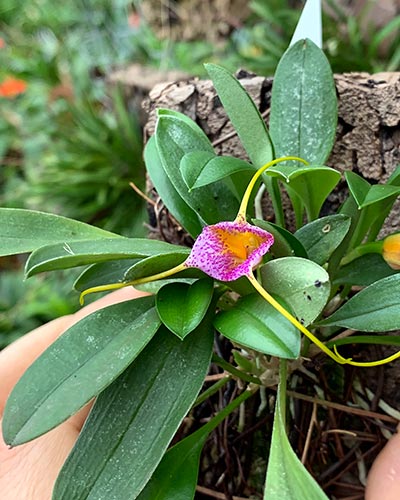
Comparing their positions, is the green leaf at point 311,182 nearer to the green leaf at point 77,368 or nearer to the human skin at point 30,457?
the green leaf at point 77,368

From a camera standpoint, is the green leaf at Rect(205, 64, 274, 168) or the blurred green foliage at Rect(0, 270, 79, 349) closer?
the green leaf at Rect(205, 64, 274, 168)

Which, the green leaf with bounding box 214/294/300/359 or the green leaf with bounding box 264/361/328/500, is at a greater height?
the green leaf with bounding box 214/294/300/359

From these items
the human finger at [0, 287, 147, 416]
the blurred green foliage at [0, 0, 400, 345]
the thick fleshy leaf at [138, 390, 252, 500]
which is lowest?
the blurred green foliage at [0, 0, 400, 345]

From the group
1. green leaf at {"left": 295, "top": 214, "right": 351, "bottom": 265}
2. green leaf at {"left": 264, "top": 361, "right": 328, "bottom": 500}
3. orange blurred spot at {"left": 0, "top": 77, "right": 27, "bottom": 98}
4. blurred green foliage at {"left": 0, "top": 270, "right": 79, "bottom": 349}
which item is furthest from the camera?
orange blurred spot at {"left": 0, "top": 77, "right": 27, "bottom": 98}

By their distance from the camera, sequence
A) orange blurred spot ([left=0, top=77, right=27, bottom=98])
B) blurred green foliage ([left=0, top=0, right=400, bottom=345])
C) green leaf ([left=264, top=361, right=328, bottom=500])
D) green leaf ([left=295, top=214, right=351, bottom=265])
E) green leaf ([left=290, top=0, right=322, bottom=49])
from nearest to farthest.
Result: green leaf ([left=264, top=361, right=328, bottom=500])
green leaf ([left=295, top=214, right=351, bottom=265])
green leaf ([left=290, top=0, right=322, bottom=49])
blurred green foliage ([left=0, top=0, right=400, bottom=345])
orange blurred spot ([left=0, top=77, right=27, bottom=98])

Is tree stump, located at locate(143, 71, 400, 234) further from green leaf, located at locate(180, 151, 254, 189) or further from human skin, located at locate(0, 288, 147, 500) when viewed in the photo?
human skin, located at locate(0, 288, 147, 500)

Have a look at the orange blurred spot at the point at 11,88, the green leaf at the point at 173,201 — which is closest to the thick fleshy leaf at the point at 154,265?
the green leaf at the point at 173,201

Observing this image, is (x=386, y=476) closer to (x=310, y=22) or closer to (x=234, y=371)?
(x=234, y=371)

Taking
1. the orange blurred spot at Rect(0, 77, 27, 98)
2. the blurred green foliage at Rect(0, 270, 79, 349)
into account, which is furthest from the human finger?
the orange blurred spot at Rect(0, 77, 27, 98)
